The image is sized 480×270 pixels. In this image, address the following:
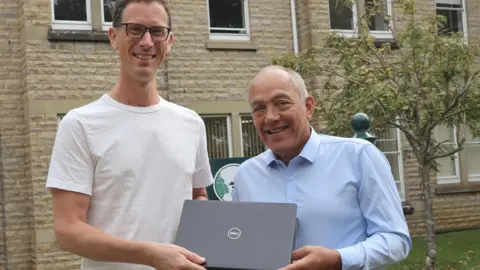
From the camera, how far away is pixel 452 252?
35.4 ft

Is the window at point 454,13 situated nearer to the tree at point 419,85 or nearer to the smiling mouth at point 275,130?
the tree at point 419,85

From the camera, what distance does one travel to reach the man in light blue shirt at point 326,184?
237 centimetres

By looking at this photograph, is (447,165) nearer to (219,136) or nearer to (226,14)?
(219,136)

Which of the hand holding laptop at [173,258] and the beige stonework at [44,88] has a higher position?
the beige stonework at [44,88]

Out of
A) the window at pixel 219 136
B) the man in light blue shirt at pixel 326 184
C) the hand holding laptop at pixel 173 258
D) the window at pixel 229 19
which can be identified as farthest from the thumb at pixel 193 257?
the window at pixel 229 19

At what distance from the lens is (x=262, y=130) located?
2.53 metres

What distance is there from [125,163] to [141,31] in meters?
0.54

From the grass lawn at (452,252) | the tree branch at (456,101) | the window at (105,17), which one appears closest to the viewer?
the tree branch at (456,101)

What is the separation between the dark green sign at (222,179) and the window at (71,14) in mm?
6013

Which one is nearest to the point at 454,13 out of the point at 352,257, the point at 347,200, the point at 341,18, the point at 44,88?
the point at 341,18

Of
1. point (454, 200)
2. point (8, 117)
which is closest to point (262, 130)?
point (8, 117)

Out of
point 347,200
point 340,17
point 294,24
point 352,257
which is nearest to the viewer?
point 352,257

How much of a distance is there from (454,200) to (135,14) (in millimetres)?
12340

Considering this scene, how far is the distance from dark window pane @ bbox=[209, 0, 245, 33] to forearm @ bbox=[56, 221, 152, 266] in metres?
9.70
